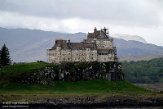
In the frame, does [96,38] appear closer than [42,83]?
No

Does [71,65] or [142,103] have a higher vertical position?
[71,65]

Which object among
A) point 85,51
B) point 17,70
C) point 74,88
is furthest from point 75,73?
point 17,70

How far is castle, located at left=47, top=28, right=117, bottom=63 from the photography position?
150m

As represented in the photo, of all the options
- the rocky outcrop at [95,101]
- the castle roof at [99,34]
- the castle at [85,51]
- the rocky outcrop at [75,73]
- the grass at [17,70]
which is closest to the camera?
the rocky outcrop at [95,101]

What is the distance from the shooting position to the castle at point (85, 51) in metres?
150

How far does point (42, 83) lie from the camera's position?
133375 millimetres

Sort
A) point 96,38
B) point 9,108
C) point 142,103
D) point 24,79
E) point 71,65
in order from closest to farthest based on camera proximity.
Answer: point 9,108, point 142,103, point 24,79, point 71,65, point 96,38

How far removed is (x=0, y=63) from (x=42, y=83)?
76.6 feet

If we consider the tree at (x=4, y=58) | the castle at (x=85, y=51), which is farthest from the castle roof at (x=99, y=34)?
the tree at (x=4, y=58)

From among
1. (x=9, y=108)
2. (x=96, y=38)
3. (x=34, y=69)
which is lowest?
(x=9, y=108)

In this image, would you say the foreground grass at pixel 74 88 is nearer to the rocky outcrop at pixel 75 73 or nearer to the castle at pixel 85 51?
the rocky outcrop at pixel 75 73

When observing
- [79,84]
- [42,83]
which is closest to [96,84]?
[79,84]

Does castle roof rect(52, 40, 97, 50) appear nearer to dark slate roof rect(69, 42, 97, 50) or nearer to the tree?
dark slate roof rect(69, 42, 97, 50)

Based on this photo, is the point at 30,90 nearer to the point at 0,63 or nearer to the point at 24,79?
the point at 24,79
